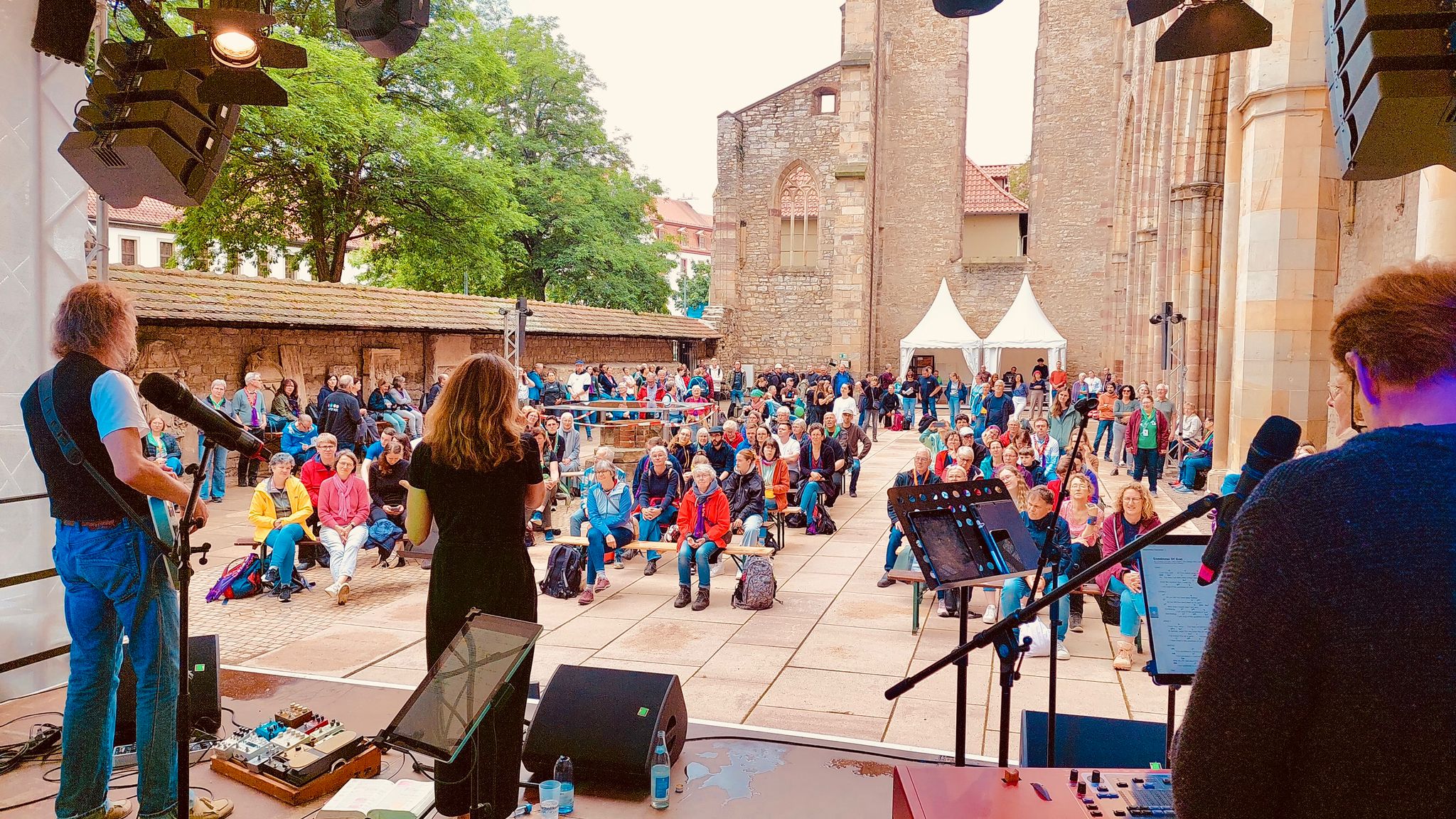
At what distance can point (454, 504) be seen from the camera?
317cm

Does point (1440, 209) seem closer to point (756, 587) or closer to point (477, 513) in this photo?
point (756, 587)

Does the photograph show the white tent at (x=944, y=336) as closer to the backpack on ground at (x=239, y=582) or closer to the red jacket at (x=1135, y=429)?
the red jacket at (x=1135, y=429)

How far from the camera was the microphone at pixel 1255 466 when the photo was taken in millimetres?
1723

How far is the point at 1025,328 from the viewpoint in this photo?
1018 inches

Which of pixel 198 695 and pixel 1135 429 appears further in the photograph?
pixel 1135 429

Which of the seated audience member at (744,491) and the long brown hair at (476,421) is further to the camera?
the seated audience member at (744,491)

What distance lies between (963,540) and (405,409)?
14.5 m

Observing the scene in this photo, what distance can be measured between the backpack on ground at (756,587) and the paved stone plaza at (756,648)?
0.33ft

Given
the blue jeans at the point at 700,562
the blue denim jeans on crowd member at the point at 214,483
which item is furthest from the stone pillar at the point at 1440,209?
the blue denim jeans on crowd member at the point at 214,483

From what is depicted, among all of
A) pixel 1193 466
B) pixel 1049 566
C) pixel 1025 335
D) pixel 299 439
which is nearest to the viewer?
pixel 1049 566

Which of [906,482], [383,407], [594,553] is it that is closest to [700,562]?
[594,553]

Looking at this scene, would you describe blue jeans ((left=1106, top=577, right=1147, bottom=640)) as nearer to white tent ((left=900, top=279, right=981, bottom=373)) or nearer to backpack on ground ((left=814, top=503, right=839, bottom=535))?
backpack on ground ((left=814, top=503, right=839, bottom=535))

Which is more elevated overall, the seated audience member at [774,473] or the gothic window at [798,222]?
the gothic window at [798,222]

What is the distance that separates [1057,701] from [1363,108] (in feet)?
12.0
